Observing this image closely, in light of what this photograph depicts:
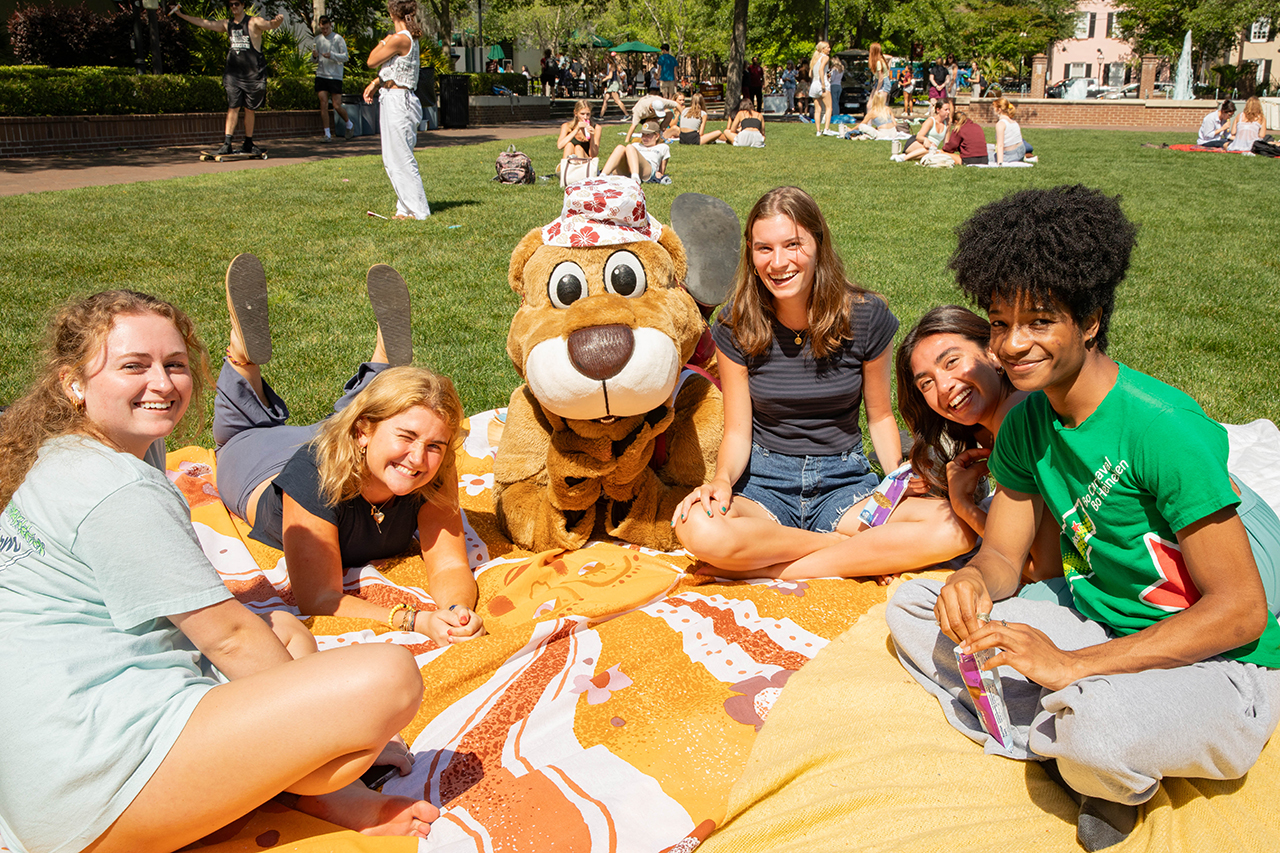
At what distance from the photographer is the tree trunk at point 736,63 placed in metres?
27.2

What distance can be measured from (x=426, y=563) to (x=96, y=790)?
5.02 feet

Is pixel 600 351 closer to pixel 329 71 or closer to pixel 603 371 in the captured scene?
pixel 603 371

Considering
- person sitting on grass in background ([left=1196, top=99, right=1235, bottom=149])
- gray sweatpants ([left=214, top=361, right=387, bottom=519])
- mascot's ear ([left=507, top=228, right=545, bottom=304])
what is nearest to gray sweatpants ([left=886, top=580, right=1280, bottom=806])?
mascot's ear ([left=507, top=228, right=545, bottom=304])

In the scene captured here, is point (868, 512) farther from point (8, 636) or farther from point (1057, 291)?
point (8, 636)

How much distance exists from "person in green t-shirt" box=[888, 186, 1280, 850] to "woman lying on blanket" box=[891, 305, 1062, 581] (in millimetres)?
482

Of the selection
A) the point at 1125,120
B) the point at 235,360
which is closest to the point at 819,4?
the point at 1125,120

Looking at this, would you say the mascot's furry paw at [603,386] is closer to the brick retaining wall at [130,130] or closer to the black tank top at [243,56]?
the black tank top at [243,56]

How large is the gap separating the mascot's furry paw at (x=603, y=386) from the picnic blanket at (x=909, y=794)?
1128 mm

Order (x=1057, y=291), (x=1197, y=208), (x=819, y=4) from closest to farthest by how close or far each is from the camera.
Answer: (x=1057, y=291)
(x=1197, y=208)
(x=819, y=4)

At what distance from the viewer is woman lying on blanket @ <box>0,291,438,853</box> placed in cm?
187

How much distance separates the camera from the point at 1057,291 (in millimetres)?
2199

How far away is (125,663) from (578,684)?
1283mm

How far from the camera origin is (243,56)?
13969mm

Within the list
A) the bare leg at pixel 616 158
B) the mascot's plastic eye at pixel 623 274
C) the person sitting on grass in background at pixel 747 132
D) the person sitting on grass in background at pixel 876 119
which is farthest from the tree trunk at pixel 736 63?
the mascot's plastic eye at pixel 623 274
